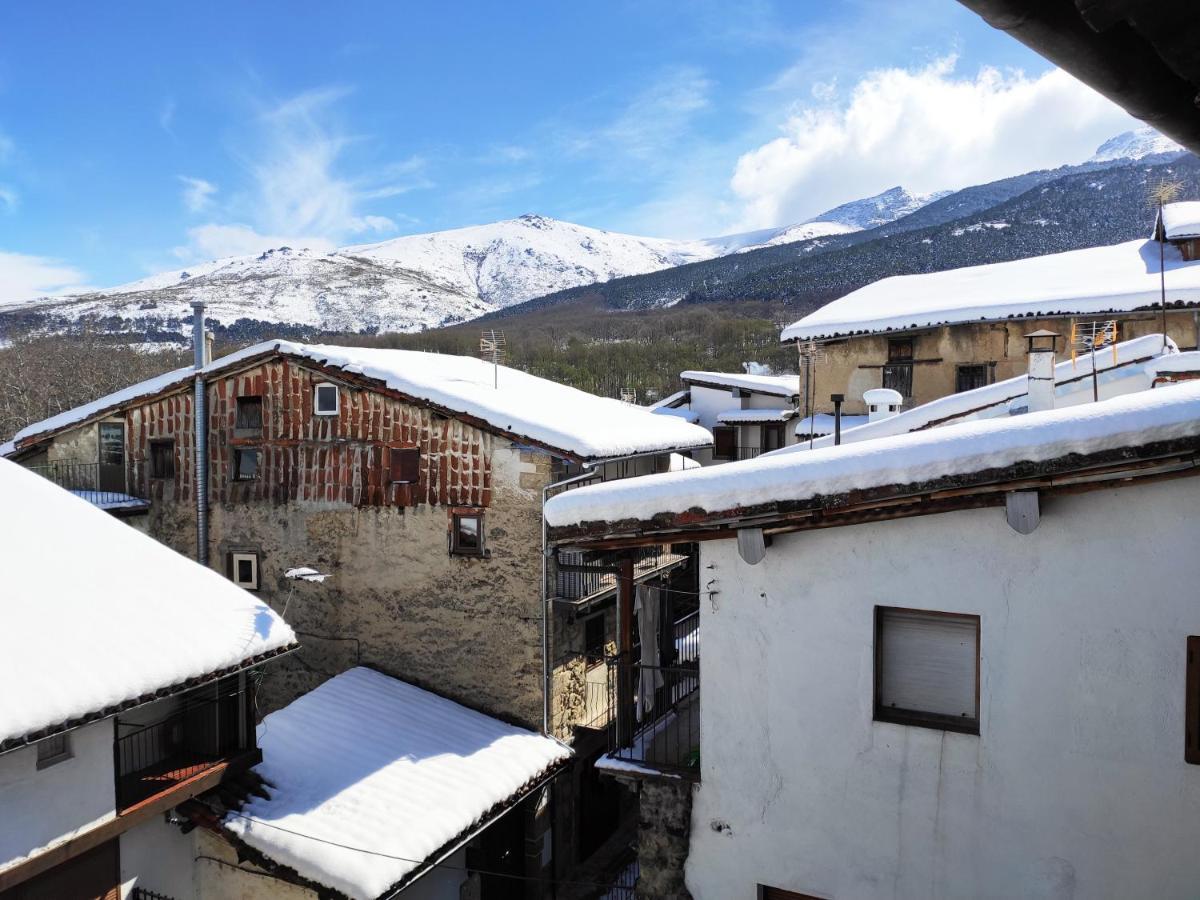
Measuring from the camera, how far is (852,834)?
6.19 metres

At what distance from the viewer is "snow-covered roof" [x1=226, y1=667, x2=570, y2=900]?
953 cm

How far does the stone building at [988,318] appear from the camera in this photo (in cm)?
1861

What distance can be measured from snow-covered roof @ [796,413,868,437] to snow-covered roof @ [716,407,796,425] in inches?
174

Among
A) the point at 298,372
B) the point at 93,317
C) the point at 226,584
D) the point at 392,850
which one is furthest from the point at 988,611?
the point at 93,317

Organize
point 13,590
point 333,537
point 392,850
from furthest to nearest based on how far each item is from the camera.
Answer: point 333,537
point 392,850
point 13,590

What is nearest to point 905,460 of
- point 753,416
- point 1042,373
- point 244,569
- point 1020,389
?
point 1042,373

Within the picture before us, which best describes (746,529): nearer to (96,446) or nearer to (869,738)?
(869,738)

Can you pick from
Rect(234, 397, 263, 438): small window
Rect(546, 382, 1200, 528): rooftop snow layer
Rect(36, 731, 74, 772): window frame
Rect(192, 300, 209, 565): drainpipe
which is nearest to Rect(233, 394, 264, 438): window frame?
Rect(234, 397, 263, 438): small window

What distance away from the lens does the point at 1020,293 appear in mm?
20750

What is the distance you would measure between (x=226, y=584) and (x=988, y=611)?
30.9 feet

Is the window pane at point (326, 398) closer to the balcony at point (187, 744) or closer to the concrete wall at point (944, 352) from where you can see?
the balcony at point (187, 744)

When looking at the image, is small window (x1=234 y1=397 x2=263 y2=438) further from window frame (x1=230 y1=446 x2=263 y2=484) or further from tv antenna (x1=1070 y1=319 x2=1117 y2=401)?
tv antenna (x1=1070 y1=319 x2=1117 y2=401)

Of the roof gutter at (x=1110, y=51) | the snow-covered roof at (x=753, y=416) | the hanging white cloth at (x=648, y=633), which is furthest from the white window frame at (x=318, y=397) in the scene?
the snow-covered roof at (x=753, y=416)

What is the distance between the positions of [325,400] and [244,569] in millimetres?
3974
